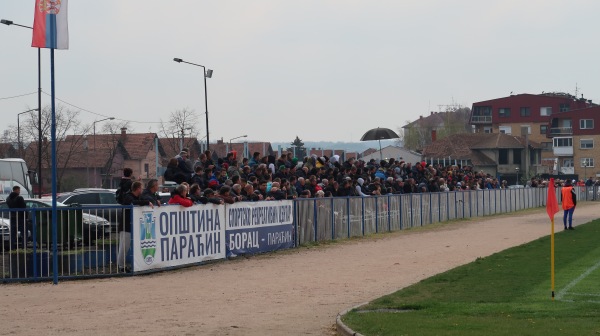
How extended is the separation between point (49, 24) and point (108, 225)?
3996 mm

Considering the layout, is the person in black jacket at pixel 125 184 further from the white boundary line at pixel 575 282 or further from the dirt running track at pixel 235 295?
the white boundary line at pixel 575 282

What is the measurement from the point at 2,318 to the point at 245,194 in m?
12.1

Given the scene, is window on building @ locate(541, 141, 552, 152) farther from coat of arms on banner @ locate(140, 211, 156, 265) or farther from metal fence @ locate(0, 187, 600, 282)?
coat of arms on banner @ locate(140, 211, 156, 265)

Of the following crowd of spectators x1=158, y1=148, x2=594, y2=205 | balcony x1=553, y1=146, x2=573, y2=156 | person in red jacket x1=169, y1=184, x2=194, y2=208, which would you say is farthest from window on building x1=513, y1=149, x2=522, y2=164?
person in red jacket x1=169, y1=184, x2=194, y2=208

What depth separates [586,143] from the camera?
129500 millimetres

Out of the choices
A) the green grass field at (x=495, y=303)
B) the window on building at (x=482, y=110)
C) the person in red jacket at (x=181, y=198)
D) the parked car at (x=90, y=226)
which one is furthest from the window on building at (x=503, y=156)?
the parked car at (x=90, y=226)

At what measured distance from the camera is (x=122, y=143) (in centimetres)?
9444

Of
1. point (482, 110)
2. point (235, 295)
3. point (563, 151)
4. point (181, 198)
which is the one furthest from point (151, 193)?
point (482, 110)

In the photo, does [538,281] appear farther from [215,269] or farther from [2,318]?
[2,318]

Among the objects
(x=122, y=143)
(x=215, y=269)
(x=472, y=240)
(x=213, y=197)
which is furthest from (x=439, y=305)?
(x=122, y=143)

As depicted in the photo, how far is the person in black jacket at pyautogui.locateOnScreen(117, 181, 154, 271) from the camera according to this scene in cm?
2008

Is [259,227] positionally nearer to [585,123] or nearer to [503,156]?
[503,156]

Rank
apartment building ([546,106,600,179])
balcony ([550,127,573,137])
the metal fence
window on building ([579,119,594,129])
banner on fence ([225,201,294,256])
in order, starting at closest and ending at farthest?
the metal fence < banner on fence ([225,201,294,256]) < apartment building ([546,106,600,179]) < window on building ([579,119,594,129]) < balcony ([550,127,573,137])

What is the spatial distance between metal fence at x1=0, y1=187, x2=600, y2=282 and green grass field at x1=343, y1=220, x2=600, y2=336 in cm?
649
